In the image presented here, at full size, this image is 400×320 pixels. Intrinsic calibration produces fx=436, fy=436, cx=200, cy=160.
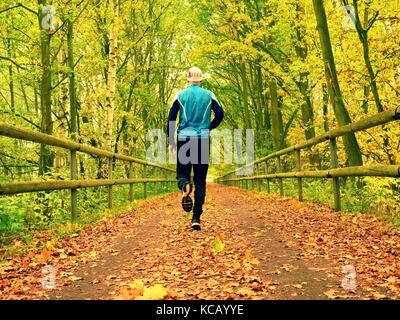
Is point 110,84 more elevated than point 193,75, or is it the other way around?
point 110,84

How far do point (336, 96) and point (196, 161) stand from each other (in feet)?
13.4

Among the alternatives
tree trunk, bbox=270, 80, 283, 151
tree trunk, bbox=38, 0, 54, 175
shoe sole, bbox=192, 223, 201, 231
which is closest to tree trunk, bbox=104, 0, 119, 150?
tree trunk, bbox=38, 0, 54, 175

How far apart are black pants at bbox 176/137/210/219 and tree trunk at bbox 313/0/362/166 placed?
366 cm

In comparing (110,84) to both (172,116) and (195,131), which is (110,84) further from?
(195,131)

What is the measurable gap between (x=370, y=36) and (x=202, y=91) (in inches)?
377

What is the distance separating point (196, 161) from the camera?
672cm

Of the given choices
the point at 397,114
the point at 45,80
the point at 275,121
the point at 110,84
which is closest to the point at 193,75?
the point at 397,114

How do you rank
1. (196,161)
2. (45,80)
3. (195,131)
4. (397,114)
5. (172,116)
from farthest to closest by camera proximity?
(45,80), (172,116), (195,131), (196,161), (397,114)

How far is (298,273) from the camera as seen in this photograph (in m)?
4.00

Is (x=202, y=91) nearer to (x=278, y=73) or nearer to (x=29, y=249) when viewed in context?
(x=29, y=249)

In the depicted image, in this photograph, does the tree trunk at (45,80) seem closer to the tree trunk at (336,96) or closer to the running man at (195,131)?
the running man at (195,131)

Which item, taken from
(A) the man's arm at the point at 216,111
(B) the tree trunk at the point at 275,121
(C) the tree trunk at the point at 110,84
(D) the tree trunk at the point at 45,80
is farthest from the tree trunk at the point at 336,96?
(B) the tree trunk at the point at 275,121

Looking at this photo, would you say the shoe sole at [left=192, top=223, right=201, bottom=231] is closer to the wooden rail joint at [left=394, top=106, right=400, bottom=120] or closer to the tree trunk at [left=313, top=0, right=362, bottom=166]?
the wooden rail joint at [left=394, top=106, right=400, bottom=120]

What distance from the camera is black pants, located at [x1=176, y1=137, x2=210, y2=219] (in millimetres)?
6742
